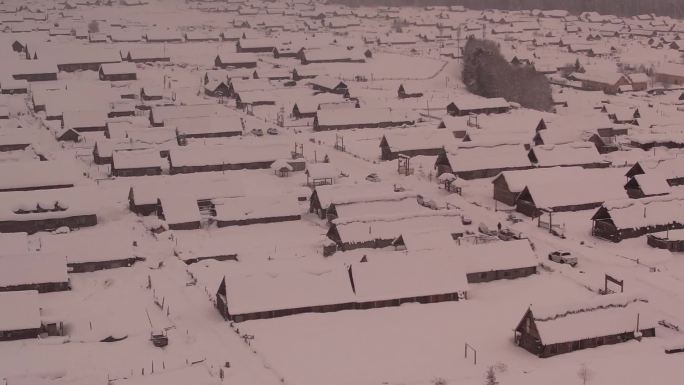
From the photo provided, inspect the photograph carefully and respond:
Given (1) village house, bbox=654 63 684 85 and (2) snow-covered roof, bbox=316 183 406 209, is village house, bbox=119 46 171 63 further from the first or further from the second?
(2) snow-covered roof, bbox=316 183 406 209

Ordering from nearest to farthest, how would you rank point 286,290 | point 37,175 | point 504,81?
point 286,290
point 37,175
point 504,81

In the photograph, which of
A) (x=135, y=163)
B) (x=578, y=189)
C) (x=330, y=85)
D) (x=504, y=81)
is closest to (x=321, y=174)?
(x=135, y=163)

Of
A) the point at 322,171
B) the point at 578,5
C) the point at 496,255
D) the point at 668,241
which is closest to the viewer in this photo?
the point at 496,255

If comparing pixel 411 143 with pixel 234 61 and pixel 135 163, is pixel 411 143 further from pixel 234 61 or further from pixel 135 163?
pixel 234 61

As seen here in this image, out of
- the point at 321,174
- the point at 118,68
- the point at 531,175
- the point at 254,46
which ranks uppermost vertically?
the point at 254,46

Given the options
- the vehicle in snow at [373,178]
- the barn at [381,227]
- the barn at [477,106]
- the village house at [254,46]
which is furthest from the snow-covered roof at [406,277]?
the village house at [254,46]

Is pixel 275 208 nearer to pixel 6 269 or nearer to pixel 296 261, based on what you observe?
pixel 296 261

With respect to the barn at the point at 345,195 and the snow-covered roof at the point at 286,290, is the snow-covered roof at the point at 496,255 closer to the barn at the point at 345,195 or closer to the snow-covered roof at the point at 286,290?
the snow-covered roof at the point at 286,290
